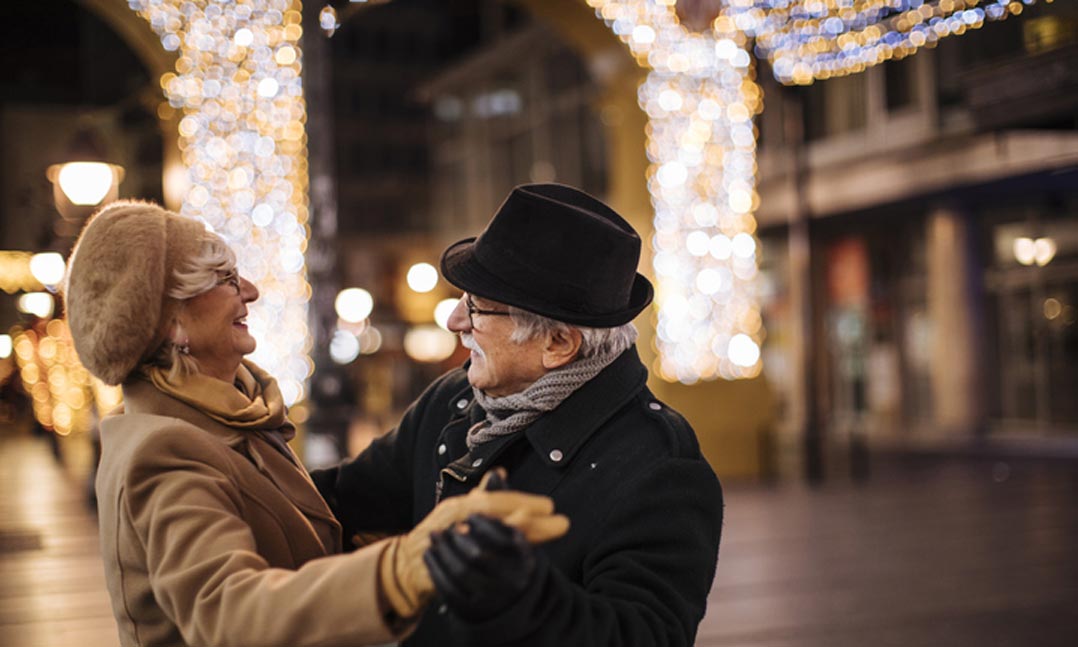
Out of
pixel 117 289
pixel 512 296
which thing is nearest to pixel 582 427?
pixel 512 296

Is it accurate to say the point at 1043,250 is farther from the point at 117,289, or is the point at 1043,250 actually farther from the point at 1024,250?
the point at 117,289

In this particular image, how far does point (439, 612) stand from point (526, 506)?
2.26ft

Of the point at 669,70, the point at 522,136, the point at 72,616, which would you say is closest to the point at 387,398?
the point at 522,136

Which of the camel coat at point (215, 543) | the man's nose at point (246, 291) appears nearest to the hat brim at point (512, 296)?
the man's nose at point (246, 291)

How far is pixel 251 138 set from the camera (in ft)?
30.8

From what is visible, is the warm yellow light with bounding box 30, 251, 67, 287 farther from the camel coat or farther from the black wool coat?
the camel coat

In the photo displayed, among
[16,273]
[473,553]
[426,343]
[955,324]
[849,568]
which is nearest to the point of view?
[473,553]

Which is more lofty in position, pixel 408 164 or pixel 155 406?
pixel 408 164

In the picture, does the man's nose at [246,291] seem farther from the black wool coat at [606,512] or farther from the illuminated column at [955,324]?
the illuminated column at [955,324]

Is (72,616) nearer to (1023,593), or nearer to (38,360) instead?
(1023,593)

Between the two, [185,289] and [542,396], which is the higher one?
[185,289]

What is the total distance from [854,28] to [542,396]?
15.5 ft

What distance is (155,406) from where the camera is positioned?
6.93ft

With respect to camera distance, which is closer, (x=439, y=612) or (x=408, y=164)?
(x=439, y=612)
